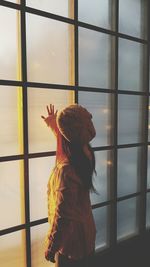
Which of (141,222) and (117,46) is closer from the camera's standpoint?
(117,46)

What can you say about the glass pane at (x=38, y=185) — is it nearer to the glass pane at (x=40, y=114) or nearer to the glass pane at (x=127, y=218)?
the glass pane at (x=40, y=114)

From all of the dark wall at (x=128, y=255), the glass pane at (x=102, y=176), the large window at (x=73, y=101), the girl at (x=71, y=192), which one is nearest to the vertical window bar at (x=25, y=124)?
the large window at (x=73, y=101)

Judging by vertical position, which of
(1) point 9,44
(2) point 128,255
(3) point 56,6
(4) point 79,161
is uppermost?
(3) point 56,6

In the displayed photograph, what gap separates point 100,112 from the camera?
2146mm

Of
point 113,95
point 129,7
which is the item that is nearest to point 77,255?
point 113,95

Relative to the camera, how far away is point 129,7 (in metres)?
2.28

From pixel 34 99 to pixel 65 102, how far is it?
26cm

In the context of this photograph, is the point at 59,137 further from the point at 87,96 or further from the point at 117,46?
the point at 117,46

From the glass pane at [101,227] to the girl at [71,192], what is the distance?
0.76m

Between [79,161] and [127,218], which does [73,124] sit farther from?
[127,218]

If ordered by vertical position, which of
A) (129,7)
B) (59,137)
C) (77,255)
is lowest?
Result: (77,255)

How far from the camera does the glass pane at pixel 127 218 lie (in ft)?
7.81

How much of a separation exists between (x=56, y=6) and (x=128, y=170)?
1.51 meters

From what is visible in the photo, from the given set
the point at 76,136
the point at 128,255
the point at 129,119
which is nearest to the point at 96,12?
the point at 129,119
